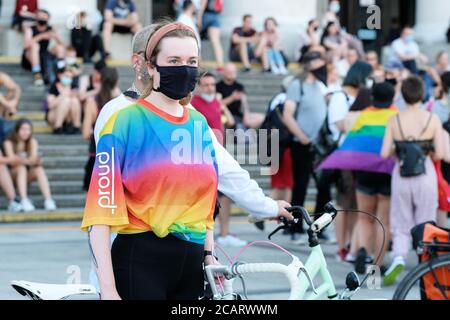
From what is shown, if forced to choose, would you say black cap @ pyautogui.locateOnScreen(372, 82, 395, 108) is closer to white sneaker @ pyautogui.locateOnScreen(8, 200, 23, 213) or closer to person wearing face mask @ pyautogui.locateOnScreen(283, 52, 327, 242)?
person wearing face mask @ pyautogui.locateOnScreen(283, 52, 327, 242)

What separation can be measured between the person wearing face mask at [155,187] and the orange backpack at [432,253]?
10.0 ft

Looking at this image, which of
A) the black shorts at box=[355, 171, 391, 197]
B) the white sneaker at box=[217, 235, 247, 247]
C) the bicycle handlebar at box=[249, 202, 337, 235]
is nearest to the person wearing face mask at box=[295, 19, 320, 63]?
the white sneaker at box=[217, 235, 247, 247]

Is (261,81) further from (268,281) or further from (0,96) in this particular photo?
(268,281)

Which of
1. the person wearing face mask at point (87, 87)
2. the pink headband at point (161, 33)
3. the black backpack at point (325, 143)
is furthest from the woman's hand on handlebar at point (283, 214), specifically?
the person wearing face mask at point (87, 87)

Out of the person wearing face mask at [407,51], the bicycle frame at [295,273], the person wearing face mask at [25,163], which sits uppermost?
the bicycle frame at [295,273]

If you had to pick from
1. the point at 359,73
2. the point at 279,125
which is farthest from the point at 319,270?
the point at 279,125

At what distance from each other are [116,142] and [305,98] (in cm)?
809

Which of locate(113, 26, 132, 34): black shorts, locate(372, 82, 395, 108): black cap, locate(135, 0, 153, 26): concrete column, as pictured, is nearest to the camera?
locate(372, 82, 395, 108): black cap

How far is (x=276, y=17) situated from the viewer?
74.0ft

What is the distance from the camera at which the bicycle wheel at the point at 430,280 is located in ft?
23.7

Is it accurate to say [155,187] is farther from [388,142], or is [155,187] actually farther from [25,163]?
[25,163]

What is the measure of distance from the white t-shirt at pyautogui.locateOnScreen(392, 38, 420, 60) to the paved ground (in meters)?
7.87

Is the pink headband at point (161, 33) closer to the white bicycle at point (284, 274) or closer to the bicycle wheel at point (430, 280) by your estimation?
the white bicycle at point (284, 274)

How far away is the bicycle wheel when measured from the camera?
23.7 ft
